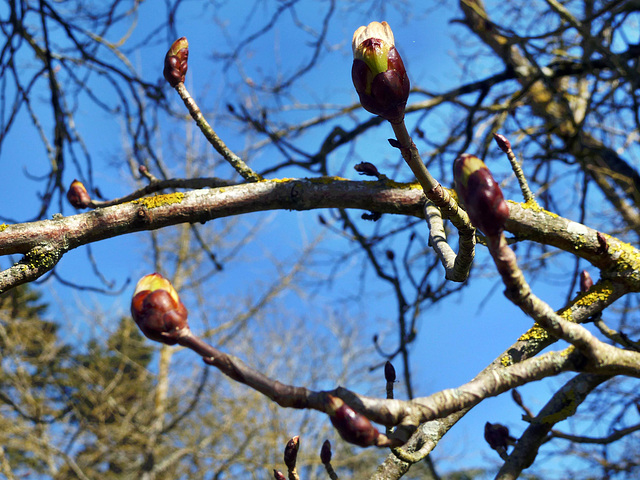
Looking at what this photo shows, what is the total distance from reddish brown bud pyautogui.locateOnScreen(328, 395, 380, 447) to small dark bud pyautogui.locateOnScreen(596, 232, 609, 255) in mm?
993

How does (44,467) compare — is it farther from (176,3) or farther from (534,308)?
(534,308)

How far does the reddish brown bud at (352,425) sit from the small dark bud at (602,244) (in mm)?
993

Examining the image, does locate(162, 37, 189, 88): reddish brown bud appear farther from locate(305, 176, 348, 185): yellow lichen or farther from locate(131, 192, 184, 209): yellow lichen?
locate(305, 176, 348, 185): yellow lichen

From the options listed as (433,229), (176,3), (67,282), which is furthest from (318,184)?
(176,3)

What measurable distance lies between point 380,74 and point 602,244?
948mm

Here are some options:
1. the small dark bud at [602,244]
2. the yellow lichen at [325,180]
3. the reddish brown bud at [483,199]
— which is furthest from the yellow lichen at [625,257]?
the reddish brown bud at [483,199]

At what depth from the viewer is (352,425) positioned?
633 mm

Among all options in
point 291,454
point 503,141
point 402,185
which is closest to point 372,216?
point 402,185

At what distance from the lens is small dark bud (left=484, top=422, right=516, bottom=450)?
5.20 ft

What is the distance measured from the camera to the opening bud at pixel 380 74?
2.43 ft

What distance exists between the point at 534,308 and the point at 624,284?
86 cm

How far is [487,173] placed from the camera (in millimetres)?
635

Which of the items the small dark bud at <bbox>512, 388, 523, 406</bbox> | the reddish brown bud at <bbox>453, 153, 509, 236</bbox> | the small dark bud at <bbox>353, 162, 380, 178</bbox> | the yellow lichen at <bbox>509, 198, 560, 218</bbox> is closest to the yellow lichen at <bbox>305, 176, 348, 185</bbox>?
the small dark bud at <bbox>353, 162, 380, 178</bbox>

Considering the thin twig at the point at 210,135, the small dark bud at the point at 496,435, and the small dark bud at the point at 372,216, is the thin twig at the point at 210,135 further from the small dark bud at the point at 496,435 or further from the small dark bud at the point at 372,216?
the small dark bud at the point at 496,435
